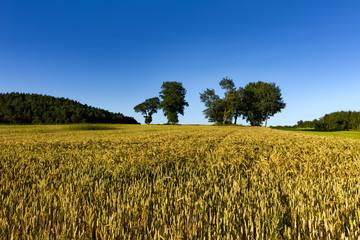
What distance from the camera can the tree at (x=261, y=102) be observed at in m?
59.8

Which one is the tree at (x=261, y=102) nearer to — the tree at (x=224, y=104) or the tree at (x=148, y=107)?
the tree at (x=224, y=104)

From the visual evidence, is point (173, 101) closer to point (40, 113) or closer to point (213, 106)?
point (213, 106)

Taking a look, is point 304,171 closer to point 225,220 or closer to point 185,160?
point 185,160

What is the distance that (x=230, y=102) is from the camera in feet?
193

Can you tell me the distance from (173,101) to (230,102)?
1874cm

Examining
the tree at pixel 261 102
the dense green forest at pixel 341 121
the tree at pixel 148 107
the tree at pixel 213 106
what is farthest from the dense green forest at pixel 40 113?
the dense green forest at pixel 341 121

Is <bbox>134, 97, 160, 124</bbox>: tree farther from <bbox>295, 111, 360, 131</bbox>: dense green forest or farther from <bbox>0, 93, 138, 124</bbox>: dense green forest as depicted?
<bbox>295, 111, 360, 131</bbox>: dense green forest

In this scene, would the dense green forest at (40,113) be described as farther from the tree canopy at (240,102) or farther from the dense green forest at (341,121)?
the dense green forest at (341,121)

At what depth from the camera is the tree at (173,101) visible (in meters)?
61.0

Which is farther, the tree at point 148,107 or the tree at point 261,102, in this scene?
the tree at point 148,107

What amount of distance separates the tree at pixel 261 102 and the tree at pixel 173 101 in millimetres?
22040

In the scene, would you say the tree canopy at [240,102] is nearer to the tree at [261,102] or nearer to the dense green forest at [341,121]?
the tree at [261,102]

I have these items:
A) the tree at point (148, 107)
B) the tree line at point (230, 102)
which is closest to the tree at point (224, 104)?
the tree line at point (230, 102)

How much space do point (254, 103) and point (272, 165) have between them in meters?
63.1
